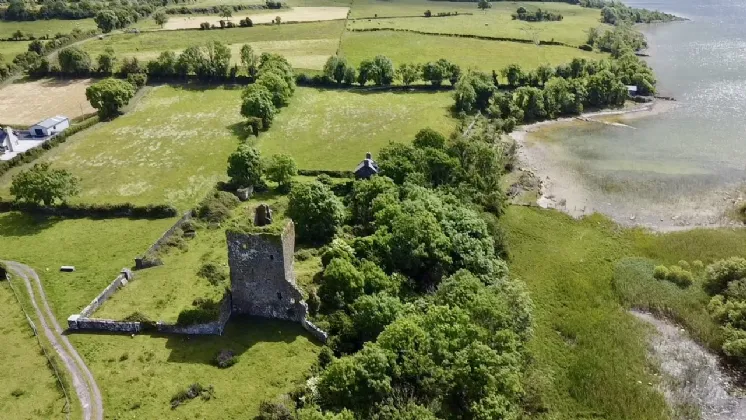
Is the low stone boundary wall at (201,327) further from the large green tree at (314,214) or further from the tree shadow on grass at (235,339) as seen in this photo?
the large green tree at (314,214)

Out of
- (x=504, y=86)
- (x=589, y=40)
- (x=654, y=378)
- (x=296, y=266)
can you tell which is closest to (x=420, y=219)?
(x=296, y=266)

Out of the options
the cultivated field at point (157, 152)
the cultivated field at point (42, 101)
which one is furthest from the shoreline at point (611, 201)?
the cultivated field at point (42, 101)

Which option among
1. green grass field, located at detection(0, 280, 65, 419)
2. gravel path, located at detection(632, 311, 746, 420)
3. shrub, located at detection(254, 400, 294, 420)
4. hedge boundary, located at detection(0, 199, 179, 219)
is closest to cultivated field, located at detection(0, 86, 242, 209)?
hedge boundary, located at detection(0, 199, 179, 219)

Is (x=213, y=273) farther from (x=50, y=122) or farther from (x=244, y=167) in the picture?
(x=50, y=122)

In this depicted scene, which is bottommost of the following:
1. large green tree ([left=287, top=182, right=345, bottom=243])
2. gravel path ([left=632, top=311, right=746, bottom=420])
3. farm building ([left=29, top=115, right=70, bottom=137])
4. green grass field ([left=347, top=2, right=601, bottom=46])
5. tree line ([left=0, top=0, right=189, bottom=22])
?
gravel path ([left=632, top=311, right=746, bottom=420])

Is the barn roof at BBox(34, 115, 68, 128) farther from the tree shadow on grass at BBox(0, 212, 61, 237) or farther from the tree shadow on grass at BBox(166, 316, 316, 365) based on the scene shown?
the tree shadow on grass at BBox(166, 316, 316, 365)
